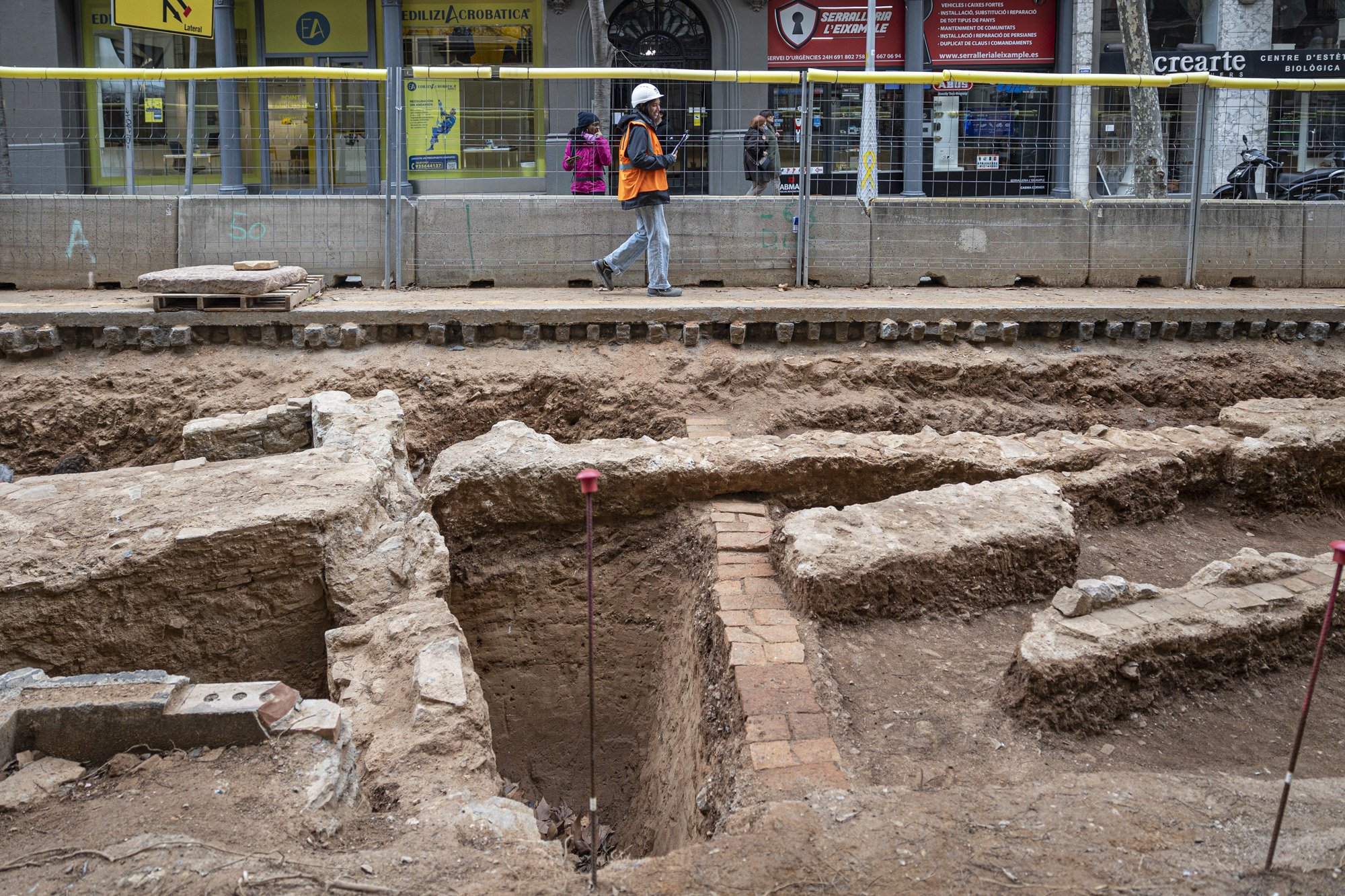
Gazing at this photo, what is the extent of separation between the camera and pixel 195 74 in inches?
408

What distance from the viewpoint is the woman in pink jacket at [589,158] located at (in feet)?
35.8

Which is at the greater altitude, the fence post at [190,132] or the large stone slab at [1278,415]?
the fence post at [190,132]

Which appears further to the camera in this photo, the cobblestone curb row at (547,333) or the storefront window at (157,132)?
the storefront window at (157,132)

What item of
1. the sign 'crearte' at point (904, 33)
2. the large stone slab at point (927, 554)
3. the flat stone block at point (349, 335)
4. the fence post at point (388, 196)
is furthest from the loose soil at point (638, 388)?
the sign 'crearte' at point (904, 33)

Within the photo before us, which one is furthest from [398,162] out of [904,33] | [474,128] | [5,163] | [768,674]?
[904,33]

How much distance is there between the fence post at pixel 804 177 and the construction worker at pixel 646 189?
1267 mm

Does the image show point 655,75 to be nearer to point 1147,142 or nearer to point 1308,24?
point 1147,142

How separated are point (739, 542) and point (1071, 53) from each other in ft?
49.4

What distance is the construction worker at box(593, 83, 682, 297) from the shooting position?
30.5 feet

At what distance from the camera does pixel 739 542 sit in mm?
5410

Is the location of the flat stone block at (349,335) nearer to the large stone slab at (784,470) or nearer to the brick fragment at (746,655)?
the large stone slab at (784,470)

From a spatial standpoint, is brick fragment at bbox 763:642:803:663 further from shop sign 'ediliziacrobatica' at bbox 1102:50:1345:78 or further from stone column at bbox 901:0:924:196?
shop sign 'ediliziacrobatica' at bbox 1102:50:1345:78

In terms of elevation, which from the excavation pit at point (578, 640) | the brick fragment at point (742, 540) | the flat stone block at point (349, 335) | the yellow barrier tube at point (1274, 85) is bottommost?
the excavation pit at point (578, 640)

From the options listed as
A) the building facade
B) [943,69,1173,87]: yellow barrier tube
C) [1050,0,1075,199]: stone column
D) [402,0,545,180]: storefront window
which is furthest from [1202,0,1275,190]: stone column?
[402,0,545,180]: storefront window
